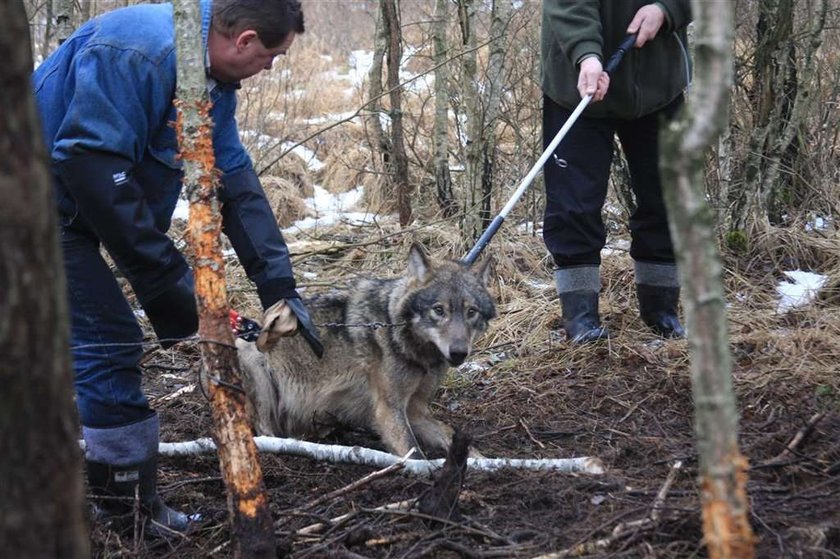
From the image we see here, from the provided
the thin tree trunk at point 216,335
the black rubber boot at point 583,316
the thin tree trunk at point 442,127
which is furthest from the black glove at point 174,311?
the thin tree trunk at point 442,127

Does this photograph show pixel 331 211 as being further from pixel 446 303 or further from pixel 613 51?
pixel 446 303

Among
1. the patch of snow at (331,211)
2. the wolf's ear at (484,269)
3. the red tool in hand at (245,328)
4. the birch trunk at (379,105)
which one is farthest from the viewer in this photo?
the patch of snow at (331,211)

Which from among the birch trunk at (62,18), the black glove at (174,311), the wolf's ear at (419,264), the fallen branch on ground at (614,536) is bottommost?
the fallen branch on ground at (614,536)

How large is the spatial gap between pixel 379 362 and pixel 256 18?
2.30 metres

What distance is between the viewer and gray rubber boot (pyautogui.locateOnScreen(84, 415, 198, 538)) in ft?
12.9

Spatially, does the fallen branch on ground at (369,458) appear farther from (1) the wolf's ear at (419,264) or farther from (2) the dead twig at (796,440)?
(1) the wolf's ear at (419,264)

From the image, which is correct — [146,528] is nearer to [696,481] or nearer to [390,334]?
[390,334]

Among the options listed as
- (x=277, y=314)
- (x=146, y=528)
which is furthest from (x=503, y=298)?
(x=146, y=528)

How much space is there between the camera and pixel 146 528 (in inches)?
157

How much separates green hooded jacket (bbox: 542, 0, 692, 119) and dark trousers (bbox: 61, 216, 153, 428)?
3176mm

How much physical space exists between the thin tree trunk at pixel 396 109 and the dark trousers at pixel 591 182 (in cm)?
300

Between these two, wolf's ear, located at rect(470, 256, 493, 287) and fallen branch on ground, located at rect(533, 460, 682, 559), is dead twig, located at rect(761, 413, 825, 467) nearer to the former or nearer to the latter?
fallen branch on ground, located at rect(533, 460, 682, 559)

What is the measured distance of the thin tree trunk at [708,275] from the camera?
2062mm

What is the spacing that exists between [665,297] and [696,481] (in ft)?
8.71
